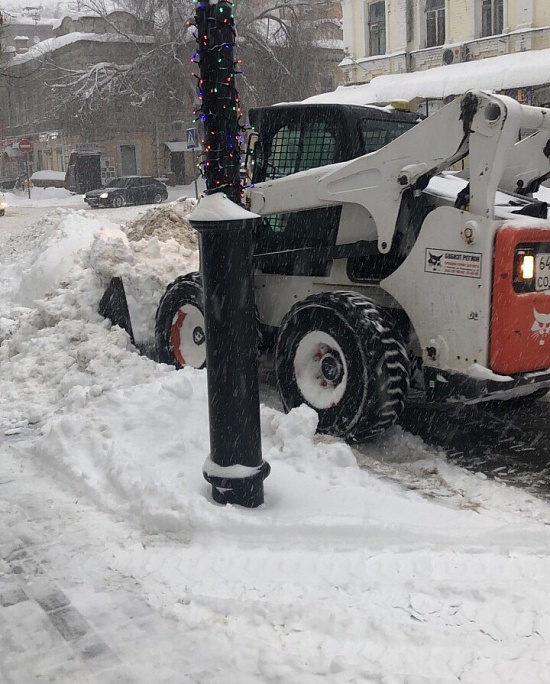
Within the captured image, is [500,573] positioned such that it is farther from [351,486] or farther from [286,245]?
[286,245]

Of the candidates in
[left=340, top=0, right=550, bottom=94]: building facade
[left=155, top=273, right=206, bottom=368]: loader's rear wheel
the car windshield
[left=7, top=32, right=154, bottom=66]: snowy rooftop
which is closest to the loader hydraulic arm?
[left=155, top=273, right=206, bottom=368]: loader's rear wheel

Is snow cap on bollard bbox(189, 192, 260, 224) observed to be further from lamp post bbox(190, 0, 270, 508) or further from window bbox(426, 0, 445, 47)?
window bbox(426, 0, 445, 47)

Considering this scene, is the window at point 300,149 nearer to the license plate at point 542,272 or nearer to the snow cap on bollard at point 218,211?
the license plate at point 542,272

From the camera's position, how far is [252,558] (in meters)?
4.04

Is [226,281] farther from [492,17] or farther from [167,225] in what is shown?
[492,17]

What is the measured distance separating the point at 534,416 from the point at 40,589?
4262 mm

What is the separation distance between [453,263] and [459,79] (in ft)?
70.3

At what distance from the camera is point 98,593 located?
3820 millimetres

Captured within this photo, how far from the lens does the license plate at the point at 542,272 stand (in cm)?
527

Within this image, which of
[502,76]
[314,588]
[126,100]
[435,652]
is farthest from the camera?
[126,100]

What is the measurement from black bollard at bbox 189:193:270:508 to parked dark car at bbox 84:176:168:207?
111 feet

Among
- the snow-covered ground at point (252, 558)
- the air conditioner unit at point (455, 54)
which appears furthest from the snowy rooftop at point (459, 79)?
the snow-covered ground at point (252, 558)

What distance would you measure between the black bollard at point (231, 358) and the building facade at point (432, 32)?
20.7 metres

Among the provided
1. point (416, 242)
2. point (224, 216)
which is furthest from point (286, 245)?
point (224, 216)
